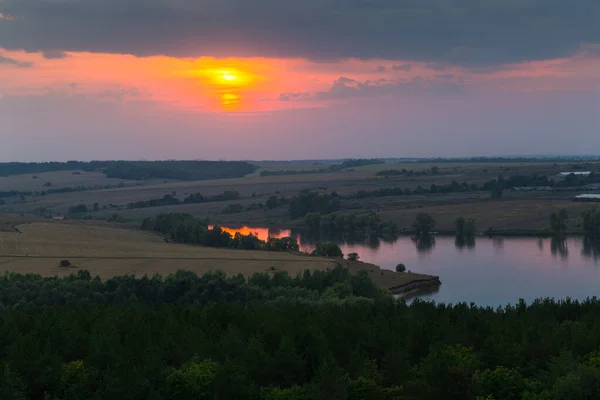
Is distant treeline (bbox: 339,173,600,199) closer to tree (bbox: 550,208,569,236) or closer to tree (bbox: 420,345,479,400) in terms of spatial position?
tree (bbox: 550,208,569,236)

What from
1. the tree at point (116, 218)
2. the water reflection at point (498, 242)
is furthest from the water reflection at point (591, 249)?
the tree at point (116, 218)

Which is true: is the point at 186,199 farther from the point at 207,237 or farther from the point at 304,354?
the point at 304,354

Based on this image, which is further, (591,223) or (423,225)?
(423,225)

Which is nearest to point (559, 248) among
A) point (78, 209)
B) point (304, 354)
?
point (304, 354)

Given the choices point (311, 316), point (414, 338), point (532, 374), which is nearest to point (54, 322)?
point (311, 316)

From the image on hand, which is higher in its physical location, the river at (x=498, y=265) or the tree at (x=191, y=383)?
the tree at (x=191, y=383)

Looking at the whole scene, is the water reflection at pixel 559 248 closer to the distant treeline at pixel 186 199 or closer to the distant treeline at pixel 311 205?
the distant treeline at pixel 311 205
